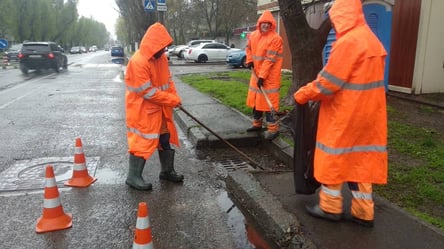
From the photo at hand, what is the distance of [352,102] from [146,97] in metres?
2.10

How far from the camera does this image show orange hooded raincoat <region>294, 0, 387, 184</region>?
284cm

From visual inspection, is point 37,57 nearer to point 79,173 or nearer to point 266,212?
point 79,173

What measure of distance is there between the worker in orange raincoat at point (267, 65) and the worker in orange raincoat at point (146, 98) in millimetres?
1930

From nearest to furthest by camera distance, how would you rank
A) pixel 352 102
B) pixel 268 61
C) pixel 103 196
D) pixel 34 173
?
pixel 352 102 → pixel 103 196 → pixel 34 173 → pixel 268 61

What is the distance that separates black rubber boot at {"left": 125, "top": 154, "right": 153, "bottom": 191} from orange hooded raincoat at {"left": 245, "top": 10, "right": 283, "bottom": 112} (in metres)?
2.31

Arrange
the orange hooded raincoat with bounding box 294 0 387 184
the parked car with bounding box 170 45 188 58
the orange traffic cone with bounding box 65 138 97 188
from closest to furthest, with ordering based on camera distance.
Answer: the orange hooded raincoat with bounding box 294 0 387 184, the orange traffic cone with bounding box 65 138 97 188, the parked car with bounding box 170 45 188 58

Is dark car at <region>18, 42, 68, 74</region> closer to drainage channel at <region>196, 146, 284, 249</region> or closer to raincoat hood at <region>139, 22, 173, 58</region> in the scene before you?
drainage channel at <region>196, 146, 284, 249</region>

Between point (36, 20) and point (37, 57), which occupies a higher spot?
point (36, 20)

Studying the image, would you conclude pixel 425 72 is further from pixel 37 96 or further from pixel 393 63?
pixel 37 96

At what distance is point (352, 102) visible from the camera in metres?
2.89

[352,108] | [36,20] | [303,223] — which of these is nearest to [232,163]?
[303,223]

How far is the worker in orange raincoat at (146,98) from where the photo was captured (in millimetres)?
4035

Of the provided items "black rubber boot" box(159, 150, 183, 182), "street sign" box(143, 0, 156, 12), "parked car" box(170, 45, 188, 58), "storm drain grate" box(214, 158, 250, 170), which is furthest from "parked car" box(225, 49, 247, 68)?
"black rubber boot" box(159, 150, 183, 182)

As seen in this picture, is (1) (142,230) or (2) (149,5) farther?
(2) (149,5)
